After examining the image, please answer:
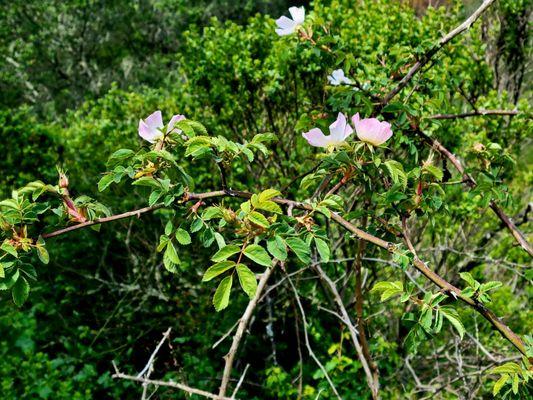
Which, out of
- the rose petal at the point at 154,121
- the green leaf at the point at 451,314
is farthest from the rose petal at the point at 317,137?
the green leaf at the point at 451,314

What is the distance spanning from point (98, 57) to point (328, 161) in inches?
523

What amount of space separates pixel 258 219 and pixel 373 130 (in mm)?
334

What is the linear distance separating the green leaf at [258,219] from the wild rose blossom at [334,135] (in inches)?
9.0

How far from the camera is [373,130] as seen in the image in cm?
129

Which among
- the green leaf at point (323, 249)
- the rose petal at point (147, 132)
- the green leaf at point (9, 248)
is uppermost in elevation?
the rose petal at point (147, 132)

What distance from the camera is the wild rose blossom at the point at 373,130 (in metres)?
1.28

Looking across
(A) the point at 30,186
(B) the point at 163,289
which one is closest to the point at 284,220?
(A) the point at 30,186

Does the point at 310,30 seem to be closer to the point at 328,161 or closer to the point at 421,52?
the point at 421,52

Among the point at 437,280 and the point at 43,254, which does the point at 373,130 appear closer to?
the point at 437,280

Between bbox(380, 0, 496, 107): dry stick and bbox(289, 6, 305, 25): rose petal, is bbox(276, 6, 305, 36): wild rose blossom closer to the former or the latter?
bbox(289, 6, 305, 25): rose petal

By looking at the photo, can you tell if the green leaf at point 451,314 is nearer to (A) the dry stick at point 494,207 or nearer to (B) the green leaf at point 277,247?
(B) the green leaf at point 277,247

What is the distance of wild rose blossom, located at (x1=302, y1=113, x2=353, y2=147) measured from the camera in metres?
1.28

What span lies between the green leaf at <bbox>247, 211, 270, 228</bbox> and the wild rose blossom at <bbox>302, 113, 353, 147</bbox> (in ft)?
0.75

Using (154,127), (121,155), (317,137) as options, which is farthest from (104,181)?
(317,137)
